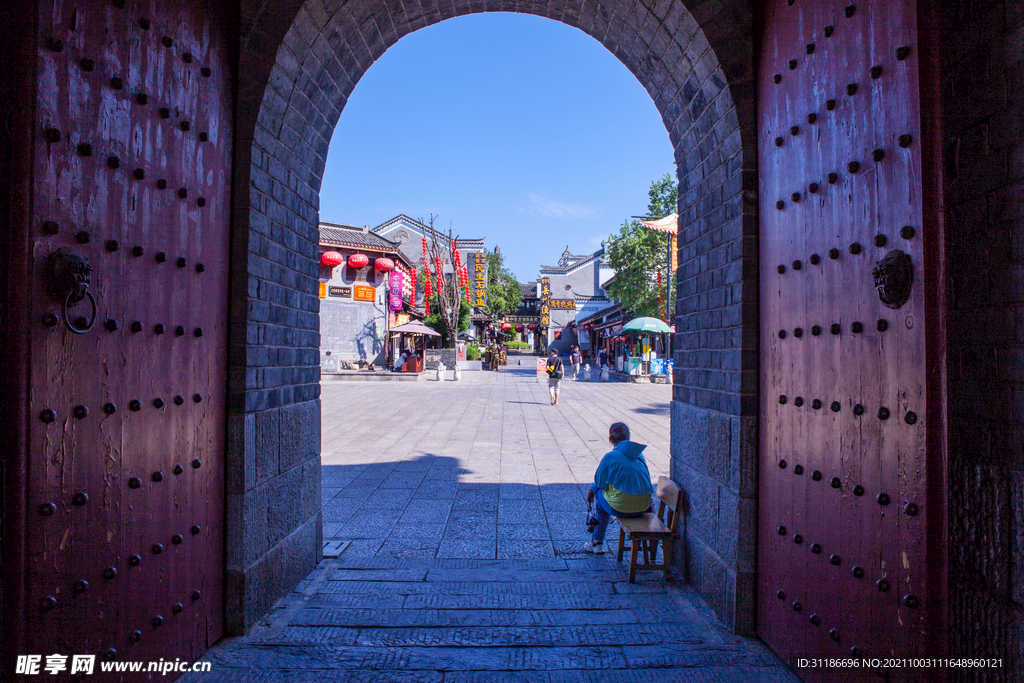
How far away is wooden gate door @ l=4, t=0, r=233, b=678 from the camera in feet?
5.38

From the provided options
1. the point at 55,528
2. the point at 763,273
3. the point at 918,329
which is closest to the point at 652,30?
the point at 763,273

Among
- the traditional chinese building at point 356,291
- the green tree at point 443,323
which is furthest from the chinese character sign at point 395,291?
the green tree at point 443,323

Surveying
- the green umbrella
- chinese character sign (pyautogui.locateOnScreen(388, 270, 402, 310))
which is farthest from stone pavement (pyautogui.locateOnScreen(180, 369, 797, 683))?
chinese character sign (pyautogui.locateOnScreen(388, 270, 402, 310))

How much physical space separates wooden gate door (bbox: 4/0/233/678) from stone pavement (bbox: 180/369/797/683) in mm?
555

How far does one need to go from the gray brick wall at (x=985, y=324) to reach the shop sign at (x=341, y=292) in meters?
24.7

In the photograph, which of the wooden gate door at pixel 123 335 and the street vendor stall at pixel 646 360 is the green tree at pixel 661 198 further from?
the wooden gate door at pixel 123 335

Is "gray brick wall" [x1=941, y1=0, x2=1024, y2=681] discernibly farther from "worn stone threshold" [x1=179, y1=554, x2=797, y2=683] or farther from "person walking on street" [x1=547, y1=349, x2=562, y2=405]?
"person walking on street" [x1=547, y1=349, x2=562, y2=405]

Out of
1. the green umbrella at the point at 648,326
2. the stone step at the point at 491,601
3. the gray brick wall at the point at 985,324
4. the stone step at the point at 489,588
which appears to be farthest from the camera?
the green umbrella at the point at 648,326

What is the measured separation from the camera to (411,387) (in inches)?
→ 747

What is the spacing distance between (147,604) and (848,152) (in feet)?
11.0

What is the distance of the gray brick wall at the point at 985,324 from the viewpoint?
4.89 feet

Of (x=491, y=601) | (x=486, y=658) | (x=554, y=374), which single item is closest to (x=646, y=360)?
(x=554, y=374)

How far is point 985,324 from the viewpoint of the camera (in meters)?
1.59

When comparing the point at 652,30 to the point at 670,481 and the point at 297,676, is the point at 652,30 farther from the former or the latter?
the point at 297,676
